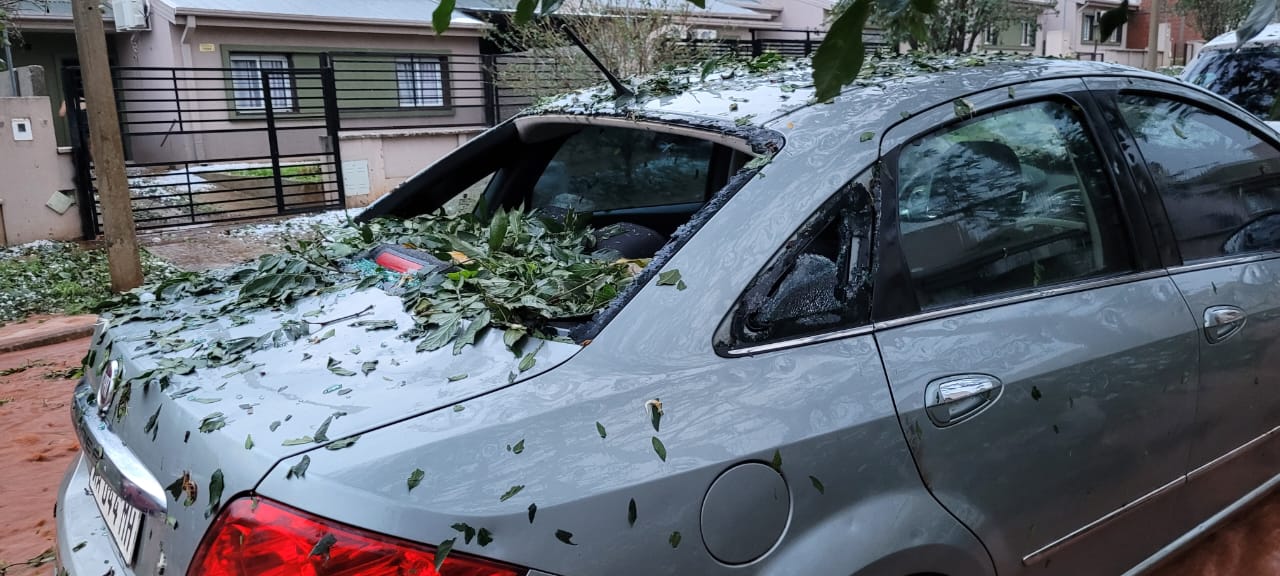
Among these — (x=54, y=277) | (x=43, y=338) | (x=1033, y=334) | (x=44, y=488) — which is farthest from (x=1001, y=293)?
(x=54, y=277)

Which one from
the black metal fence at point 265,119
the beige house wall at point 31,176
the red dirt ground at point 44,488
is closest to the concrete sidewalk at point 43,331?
the red dirt ground at point 44,488

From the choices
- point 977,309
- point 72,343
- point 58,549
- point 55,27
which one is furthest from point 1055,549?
point 55,27

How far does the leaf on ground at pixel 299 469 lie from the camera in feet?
5.05

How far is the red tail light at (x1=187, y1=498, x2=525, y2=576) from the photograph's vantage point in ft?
4.90

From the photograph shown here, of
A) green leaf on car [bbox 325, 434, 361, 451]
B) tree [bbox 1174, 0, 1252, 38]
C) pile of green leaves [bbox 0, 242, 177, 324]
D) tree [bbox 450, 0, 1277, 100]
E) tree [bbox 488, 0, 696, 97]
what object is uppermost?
tree [bbox 1174, 0, 1252, 38]

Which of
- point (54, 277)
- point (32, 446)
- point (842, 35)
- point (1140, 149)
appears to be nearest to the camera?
point (842, 35)

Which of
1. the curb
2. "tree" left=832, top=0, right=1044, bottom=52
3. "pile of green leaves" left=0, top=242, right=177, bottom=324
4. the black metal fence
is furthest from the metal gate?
"tree" left=832, top=0, right=1044, bottom=52

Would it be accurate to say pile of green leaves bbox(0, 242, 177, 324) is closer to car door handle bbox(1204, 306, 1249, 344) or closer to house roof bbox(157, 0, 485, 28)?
house roof bbox(157, 0, 485, 28)

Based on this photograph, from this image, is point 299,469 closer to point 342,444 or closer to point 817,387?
point 342,444

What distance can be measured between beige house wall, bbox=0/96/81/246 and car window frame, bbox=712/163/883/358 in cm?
1098

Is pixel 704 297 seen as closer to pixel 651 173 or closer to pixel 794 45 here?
pixel 651 173

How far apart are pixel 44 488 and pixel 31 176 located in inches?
300

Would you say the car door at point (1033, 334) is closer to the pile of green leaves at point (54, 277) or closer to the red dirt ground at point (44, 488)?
the red dirt ground at point (44, 488)

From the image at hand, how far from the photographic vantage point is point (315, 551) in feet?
4.88
